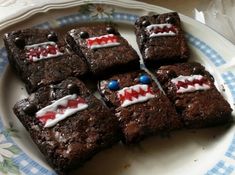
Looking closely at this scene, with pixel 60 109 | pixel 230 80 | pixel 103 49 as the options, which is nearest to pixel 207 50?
pixel 230 80

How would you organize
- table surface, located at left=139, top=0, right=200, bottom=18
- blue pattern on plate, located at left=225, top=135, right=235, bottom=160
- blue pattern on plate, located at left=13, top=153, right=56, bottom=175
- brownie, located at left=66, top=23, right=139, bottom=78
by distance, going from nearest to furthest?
blue pattern on plate, located at left=13, top=153, right=56, bottom=175, blue pattern on plate, located at left=225, top=135, right=235, bottom=160, brownie, located at left=66, top=23, right=139, bottom=78, table surface, located at left=139, top=0, right=200, bottom=18

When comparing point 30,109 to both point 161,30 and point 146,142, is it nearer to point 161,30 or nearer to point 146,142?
point 146,142

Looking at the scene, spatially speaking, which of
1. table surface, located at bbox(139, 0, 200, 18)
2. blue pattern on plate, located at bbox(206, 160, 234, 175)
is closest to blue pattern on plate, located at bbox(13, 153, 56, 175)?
blue pattern on plate, located at bbox(206, 160, 234, 175)

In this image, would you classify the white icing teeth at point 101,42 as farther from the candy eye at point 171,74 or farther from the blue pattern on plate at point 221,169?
the blue pattern on plate at point 221,169

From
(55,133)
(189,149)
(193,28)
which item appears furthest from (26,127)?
(193,28)

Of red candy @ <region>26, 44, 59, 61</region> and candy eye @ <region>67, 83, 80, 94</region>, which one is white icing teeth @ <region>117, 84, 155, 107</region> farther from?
red candy @ <region>26, 44, 59, 61</region>

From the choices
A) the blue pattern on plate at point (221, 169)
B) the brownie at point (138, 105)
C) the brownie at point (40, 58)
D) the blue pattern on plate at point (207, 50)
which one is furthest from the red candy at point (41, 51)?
the blue pattern on plate at point (221, 169)

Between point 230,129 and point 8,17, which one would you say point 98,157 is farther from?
point 8,17
